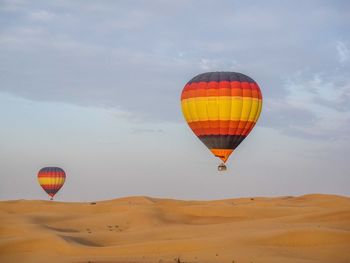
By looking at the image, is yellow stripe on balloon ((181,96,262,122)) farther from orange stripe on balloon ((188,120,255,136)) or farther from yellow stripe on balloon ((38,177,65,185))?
yellow stripe on balloon ((38,177,65,185))

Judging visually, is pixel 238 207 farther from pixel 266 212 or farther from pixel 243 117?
pixel 243 117

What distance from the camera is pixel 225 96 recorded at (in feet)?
130

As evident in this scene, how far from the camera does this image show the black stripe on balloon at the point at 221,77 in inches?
1586

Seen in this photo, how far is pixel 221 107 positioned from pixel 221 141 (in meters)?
2.48

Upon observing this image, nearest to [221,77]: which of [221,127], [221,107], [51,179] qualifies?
[221,107]

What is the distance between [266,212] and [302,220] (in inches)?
450

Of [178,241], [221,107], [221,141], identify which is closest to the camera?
[178,241]

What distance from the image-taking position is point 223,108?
39875 mm

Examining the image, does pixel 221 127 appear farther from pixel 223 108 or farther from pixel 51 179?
pixel 51 179

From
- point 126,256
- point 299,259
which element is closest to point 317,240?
point 299,259

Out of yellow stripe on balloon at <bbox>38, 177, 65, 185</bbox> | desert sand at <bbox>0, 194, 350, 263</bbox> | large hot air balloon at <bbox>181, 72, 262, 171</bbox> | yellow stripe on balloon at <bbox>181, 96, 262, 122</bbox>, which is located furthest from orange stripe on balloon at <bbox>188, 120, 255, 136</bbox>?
yellow stripe on balloon at <bbox>38, 177, 65, 185</bbox>

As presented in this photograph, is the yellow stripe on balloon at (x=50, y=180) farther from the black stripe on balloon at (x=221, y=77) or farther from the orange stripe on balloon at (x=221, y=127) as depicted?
the black stripe on balloon at (x=221, y=77)

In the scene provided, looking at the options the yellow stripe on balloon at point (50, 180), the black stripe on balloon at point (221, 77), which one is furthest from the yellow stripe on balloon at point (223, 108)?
the yellow stripe on balloon at point (50, 180)

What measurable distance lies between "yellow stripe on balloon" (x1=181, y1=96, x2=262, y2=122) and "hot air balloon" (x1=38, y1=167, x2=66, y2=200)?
3614 centimetres
